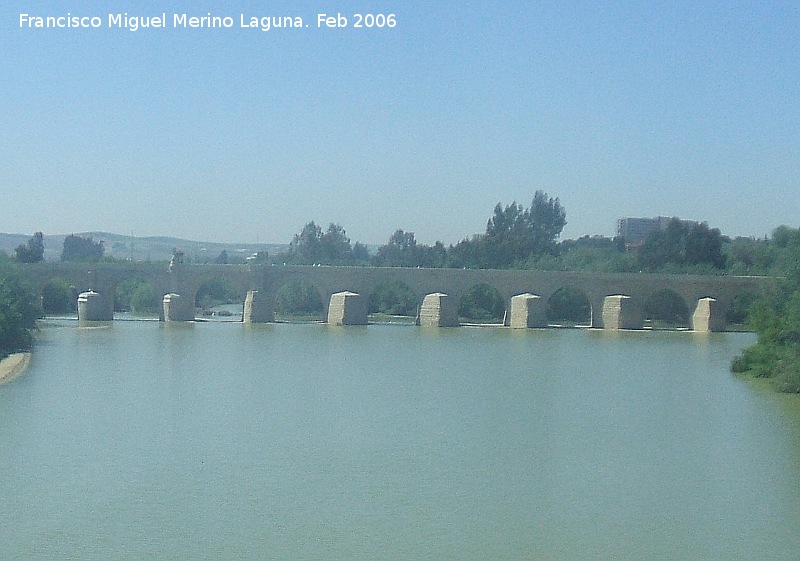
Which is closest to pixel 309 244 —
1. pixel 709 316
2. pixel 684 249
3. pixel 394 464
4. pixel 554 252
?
pixel 554 252

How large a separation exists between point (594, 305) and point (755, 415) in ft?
70.4

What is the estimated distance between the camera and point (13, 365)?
19.5m

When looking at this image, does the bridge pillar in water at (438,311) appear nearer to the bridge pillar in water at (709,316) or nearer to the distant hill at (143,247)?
the bridge pillar in water at (709,316)

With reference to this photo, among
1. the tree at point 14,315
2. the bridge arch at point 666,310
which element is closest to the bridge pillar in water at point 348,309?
the bridge arch at point 666,310

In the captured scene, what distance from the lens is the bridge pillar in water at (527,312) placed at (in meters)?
34.7

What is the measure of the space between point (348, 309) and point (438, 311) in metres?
2.61

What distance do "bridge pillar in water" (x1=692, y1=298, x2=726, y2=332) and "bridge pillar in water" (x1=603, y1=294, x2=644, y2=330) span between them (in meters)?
1.60

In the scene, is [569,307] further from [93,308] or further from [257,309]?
[93,308]

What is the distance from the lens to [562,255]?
167 ft

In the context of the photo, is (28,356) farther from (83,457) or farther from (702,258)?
(702,258)

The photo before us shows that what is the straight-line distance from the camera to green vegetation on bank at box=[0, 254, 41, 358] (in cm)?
2180

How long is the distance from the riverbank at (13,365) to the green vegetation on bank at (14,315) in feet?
0.82

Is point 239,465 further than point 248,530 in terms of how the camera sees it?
Yes

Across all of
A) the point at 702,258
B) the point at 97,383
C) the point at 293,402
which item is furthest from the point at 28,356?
the point at 702,258
